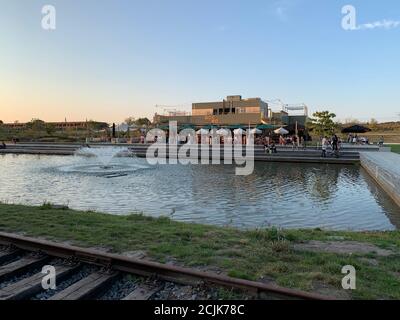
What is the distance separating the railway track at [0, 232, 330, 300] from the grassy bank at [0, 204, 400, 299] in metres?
0.42

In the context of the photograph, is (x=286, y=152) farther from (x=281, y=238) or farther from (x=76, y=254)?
(x=76, y=254)

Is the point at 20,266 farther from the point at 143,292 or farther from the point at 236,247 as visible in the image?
the point at 236,247

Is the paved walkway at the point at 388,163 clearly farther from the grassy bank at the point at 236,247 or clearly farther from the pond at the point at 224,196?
the grassy bank at the point at 236,247

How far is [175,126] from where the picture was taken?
55344 millimetres

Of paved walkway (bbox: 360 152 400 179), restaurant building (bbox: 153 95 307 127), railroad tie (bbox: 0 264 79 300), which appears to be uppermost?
restaurant building (bbox: 153 95 307 127)

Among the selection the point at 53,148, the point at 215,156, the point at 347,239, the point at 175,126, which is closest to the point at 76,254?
the point at 347,239

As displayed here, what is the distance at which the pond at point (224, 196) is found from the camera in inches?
419

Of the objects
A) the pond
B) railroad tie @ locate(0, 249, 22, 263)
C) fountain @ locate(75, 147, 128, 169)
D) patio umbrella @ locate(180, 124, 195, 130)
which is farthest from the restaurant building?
railroad tie @ locate(0, 249, 22, 263)

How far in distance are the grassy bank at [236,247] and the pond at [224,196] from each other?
2.47 m

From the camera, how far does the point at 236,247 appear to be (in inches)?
243

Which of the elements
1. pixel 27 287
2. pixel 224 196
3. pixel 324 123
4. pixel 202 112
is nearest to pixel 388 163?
pixel 224 196

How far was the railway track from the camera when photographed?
4.25 m

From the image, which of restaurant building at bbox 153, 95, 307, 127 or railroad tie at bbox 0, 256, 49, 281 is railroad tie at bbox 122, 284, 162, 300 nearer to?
railroad tie at bbox 0, 256, 49, 281

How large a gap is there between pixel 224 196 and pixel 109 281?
32.3 feet
